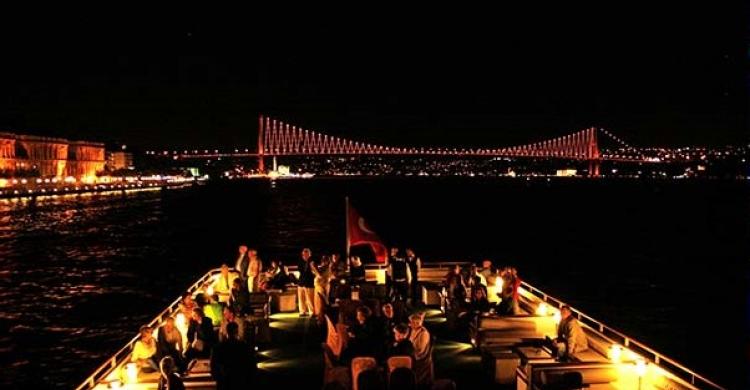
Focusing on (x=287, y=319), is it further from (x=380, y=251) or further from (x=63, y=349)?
(x=63, y=349)

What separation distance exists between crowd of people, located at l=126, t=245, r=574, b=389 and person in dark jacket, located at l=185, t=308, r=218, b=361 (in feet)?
0.04

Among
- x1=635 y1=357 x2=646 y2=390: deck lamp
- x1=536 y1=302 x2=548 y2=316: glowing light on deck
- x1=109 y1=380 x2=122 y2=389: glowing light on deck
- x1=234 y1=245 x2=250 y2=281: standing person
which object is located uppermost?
x1=234 y1=245 x2=250 y2=281: standing person

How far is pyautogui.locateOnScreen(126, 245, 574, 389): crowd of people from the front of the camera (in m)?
8.05

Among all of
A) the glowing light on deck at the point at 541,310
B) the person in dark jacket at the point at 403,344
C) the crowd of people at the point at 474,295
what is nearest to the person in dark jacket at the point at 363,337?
the person in dark jacket at the point at 403,344

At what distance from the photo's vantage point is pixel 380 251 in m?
15.5

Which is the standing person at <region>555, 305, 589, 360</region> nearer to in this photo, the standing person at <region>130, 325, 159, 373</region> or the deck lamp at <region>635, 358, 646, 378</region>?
the deck lamp at <region>635, 358, 646, 378</region>

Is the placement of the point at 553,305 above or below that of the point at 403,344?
→ below

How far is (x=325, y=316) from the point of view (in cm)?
1014

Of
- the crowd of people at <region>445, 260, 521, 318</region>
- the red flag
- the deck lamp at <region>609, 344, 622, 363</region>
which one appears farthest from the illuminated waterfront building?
the deck lamp at <region>609, 344, 622, 363</region>

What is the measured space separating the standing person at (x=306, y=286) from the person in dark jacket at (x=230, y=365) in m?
4.86

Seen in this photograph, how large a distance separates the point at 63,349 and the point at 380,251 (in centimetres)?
927

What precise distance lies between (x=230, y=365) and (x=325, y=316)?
248 centimetres

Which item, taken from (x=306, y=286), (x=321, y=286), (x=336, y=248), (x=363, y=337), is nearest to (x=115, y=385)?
(x=363, y=337)

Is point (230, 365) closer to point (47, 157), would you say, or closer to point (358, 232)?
point (358, 232)
